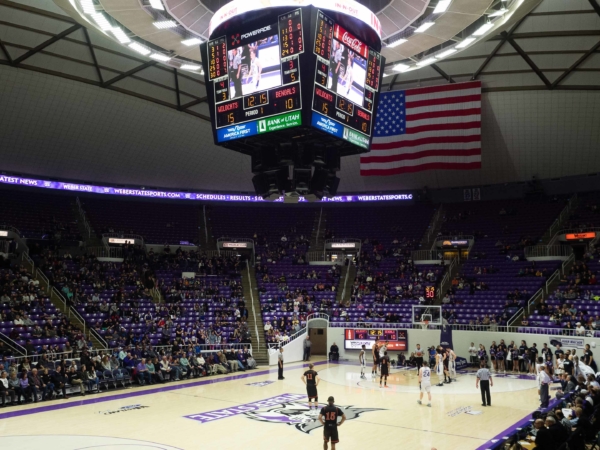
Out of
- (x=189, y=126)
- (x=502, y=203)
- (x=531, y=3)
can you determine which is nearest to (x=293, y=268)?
(x=189, y=126)

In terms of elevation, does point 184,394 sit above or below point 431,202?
below

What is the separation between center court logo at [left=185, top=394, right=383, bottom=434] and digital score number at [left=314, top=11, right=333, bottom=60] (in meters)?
9.84

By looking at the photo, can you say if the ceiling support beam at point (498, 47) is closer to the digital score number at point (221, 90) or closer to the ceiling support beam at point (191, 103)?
the ceiling support beam at point (191, 103)

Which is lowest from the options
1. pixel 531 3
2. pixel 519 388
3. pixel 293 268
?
pixel 519 388

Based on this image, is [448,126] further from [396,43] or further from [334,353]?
[334,353]

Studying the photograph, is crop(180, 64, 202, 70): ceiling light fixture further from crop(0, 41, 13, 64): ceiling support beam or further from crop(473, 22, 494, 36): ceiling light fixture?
crop(0, 41, 13, 64): ceiling support beam

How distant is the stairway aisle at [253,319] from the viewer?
3144cm

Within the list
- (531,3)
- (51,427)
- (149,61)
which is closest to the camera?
(51,427)

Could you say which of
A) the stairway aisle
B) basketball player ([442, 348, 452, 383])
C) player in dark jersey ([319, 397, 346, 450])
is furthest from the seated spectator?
player in dark jersey ([319, 397, 346, 450])

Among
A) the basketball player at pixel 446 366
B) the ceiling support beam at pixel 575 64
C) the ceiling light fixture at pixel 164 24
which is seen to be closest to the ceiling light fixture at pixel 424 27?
the ceiling light fixture at pixel 164 24

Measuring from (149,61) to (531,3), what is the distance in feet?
63.2

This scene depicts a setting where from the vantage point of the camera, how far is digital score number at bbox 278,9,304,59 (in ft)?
46.3

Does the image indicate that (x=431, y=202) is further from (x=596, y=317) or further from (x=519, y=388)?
(x=519, y=388)

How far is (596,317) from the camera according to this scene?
2719cm
